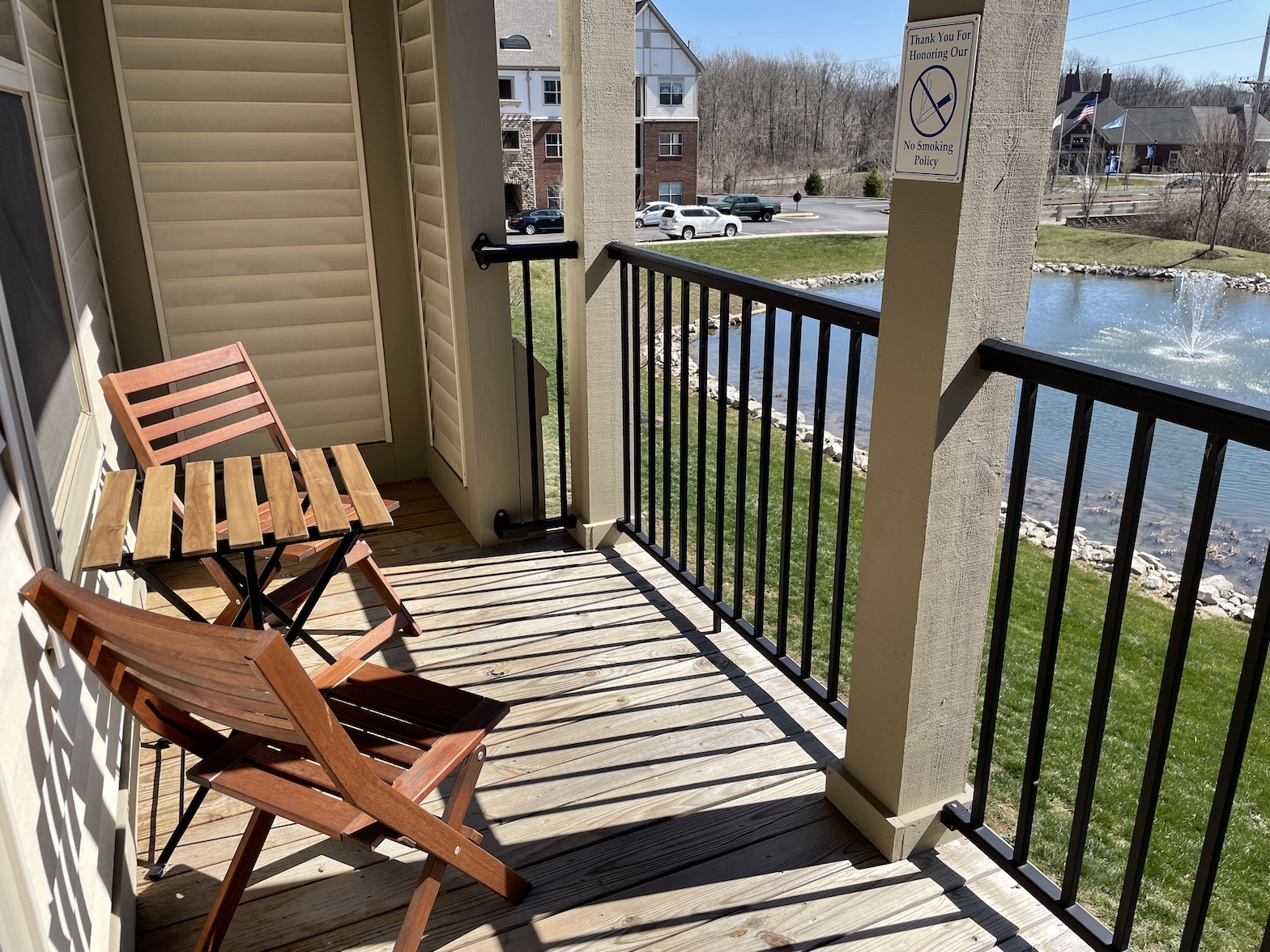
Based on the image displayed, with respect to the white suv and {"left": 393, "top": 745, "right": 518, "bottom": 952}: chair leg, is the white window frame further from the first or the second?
the white suv

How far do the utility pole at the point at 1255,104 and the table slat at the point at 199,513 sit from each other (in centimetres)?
757

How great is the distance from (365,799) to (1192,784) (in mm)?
3461

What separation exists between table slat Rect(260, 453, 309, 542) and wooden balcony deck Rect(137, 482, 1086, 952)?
752 mm

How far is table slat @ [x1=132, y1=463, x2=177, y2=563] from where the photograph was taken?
1.89m

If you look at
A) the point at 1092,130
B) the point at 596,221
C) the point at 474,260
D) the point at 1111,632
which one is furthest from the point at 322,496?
the point at 1092,130

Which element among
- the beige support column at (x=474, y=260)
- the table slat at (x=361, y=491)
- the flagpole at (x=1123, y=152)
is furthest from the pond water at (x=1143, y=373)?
the table slat at (x=361, y=491)

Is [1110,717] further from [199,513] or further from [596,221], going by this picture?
[199,513]

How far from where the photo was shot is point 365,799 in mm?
1469

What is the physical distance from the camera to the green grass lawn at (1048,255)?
696 inches

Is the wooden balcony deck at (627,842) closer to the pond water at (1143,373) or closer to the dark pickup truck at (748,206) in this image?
the pond water at (1143,373)

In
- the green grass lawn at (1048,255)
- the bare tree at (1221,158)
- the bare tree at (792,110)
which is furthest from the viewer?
the green grass lawn at (1048,255)

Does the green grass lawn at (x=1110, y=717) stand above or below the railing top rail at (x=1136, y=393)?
below

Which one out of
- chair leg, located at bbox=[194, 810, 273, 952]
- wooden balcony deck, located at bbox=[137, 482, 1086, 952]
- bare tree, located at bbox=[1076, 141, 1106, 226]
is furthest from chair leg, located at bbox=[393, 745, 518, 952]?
bare tree, located at bbox=[1076, 141, 1106, 226]

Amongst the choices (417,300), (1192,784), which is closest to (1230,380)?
(1192,784)
